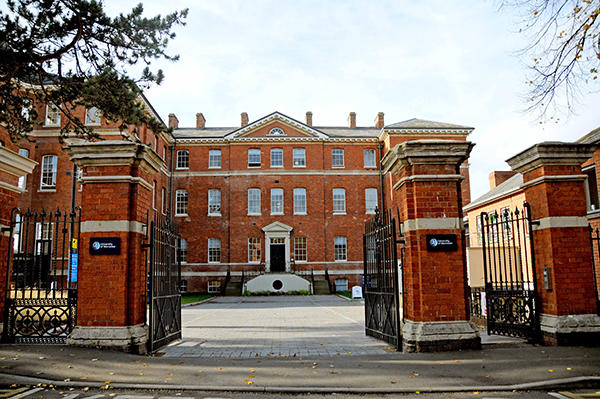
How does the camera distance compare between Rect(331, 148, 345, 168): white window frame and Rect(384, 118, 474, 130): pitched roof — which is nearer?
Rect(384, 118, 474, 130): pitched roof

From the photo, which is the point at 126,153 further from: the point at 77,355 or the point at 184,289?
the point at 184,289

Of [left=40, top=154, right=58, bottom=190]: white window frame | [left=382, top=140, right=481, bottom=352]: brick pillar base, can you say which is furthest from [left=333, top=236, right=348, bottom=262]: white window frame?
[left=382, top=140, right=481, bottom=352]: brick pillar base

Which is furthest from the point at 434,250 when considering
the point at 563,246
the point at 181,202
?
the point at 181,202

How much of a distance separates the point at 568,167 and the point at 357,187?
2680 cm

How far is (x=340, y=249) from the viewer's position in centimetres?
3359

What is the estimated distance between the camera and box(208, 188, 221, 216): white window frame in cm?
3408

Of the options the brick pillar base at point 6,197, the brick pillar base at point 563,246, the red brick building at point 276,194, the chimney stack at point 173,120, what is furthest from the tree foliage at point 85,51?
the chimney stack at point 173,120

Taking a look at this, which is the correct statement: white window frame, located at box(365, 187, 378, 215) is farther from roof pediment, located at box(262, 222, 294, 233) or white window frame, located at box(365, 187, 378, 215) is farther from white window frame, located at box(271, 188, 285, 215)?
white window frame, located at box(271, 188, 285, 215)

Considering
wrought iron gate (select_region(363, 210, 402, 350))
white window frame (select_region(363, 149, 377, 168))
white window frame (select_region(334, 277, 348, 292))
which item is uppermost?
white window frame (select_region(363, 149, 377, 168))

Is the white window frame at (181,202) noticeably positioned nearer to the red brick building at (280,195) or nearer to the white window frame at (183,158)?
the red brick building at (280,195)

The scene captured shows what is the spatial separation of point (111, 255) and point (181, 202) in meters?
27.8

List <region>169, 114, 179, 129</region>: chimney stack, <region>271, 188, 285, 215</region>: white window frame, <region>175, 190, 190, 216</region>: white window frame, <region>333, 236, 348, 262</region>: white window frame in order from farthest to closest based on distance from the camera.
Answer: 1. <region>169, 114, 179, 129</region>: chimney stack
2. <region>175, 190, 190, 216</region>: white window frame
3. <region>271, 188, 285, 215</region>: white window frame
4. <region>333, 236, 348, 262</region>: white window frame

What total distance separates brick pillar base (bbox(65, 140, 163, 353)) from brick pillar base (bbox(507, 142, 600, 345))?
270 inches

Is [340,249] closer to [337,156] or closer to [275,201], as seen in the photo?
[275,201]
